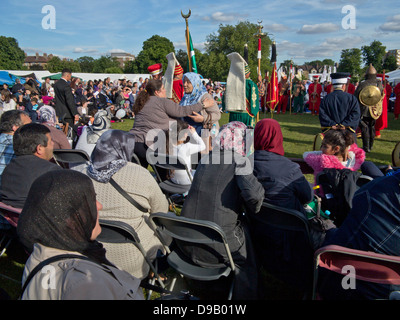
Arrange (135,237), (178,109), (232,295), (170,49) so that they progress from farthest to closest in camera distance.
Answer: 1. (170,49)
2. (178,109)
3. (232,295)
4. (135,237)

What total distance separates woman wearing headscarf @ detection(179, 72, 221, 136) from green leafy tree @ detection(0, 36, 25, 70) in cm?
6190

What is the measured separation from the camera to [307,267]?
2162mm

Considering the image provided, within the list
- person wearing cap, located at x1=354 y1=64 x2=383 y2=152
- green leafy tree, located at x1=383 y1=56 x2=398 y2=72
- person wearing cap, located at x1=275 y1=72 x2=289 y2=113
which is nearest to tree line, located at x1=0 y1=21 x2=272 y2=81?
green leafy tree, located at x1=383 y1=56 x2=398 y2=72

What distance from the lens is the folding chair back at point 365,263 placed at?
1531mm

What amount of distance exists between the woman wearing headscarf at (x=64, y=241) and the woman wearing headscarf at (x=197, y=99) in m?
3.79

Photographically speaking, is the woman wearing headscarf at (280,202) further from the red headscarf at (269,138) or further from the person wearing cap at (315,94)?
the person wearing cap at (315,94)

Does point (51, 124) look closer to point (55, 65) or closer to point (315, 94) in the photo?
point (315, 94)

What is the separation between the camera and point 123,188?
2.12 metres

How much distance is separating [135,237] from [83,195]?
0.83 m

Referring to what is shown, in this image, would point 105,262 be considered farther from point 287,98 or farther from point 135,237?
point 287,98

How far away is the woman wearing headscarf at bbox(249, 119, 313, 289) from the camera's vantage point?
7.16 feet

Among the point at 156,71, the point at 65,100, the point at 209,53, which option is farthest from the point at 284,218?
the point at 209,53
